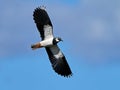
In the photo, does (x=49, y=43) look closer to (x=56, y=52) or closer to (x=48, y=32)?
(x=48, y=32)

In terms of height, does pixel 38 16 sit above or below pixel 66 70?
above

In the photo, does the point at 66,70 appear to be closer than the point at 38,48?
No

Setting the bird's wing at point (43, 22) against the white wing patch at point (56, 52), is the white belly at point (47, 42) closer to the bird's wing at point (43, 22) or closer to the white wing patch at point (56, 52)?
the bird's wing at point (43, 22)

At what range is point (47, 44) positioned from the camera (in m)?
29.1

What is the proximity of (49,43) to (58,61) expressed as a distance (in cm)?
308

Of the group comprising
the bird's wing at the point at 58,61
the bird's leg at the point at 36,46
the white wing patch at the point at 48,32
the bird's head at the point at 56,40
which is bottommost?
the bird's leg at the point at 36,46

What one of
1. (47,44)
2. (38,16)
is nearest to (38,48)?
(47,44)

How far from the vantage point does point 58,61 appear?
104 ft

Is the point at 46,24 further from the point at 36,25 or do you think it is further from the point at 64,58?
the point at 64,58

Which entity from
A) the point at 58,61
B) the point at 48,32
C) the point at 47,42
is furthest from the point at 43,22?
the point at 58,61

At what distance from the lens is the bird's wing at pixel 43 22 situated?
29969 mm

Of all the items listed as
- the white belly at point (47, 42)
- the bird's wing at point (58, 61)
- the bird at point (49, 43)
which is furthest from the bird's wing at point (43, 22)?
the bird's wing at point (58, 61)

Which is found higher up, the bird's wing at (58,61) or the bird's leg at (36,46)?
the bird's wing at (58,61)

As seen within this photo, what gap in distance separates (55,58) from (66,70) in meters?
1.36
